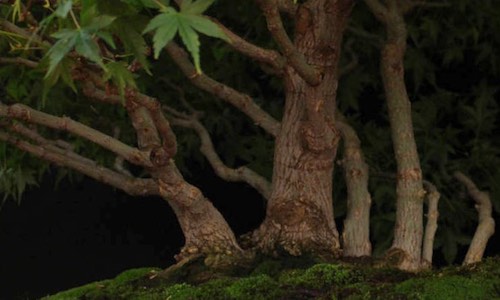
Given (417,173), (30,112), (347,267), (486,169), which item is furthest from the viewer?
(486,169)

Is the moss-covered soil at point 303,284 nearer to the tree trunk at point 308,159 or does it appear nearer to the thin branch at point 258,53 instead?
the tree trunk at point 308,159

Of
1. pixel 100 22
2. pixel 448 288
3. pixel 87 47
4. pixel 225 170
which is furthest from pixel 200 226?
pixel 87 47

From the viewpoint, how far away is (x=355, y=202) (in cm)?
314

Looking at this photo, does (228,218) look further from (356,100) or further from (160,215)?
(356,100)

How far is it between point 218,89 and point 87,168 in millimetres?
582

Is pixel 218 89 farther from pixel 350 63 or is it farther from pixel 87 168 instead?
pixel 350 63

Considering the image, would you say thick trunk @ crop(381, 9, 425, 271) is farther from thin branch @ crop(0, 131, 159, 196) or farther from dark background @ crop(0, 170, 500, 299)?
dark background @ crop(0, 170, 500, 299)

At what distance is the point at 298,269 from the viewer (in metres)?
2.71

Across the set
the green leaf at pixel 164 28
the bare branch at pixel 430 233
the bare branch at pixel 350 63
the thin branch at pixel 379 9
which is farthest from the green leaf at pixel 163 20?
the bare branch at pixel 350 63

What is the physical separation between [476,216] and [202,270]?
160 cm

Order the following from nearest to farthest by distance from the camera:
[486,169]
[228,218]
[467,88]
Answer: [486,169], [467,88], [228,218]

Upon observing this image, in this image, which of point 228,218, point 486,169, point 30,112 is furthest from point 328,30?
point 228,218

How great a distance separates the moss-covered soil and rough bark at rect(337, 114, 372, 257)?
0.84 ft

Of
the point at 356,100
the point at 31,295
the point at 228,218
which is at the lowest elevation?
the point at 31,295
